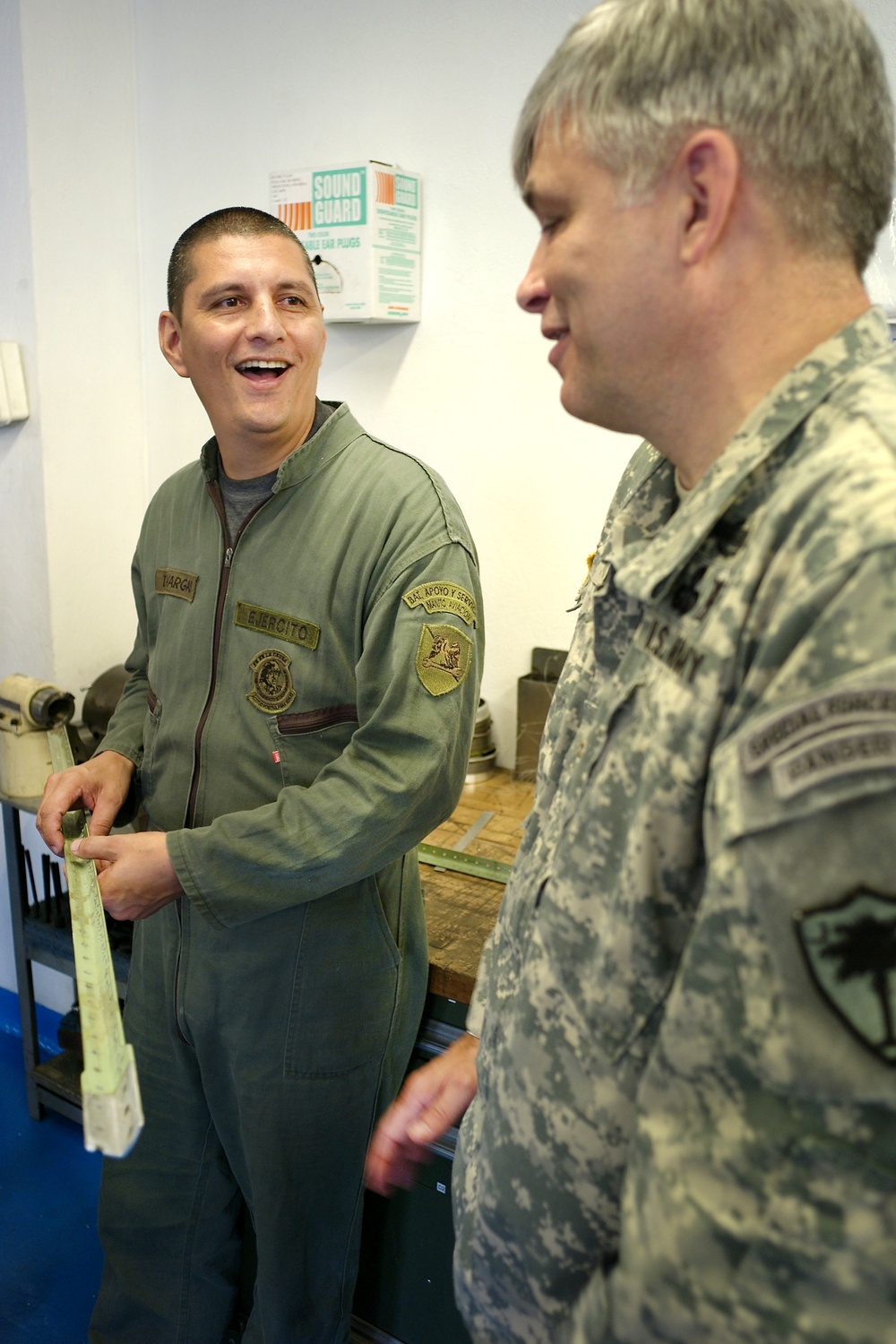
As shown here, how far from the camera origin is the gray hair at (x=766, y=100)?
579 millimetres

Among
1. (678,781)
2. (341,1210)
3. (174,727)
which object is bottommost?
(341,1210)

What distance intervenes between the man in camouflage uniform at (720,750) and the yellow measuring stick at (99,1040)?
282 millimetres

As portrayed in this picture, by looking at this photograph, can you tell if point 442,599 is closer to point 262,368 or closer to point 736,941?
point 262,368

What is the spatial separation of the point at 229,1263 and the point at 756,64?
1.79 metres

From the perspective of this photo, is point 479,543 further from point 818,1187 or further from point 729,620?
point 818,1187

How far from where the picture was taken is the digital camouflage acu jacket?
0.48m

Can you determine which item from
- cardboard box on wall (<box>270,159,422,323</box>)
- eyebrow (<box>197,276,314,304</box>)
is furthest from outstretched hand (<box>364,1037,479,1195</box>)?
cardboard box on wall (<box>270,159,422,323</box>)

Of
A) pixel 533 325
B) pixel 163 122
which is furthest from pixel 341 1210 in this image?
pixel 163 122

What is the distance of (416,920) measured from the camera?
1.44 m

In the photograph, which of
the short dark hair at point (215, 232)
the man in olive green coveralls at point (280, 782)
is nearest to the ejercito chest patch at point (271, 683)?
the man in olive green coveralls at point (280, 782)

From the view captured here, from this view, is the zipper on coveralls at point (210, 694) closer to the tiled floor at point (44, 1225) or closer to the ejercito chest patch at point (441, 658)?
the ejercito chest patch at point (441, 658)

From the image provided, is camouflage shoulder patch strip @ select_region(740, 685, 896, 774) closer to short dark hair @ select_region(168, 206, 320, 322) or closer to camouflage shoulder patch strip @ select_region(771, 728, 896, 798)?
camouflage shoulder patch strip @ select_region(771, 728, 896, 798)

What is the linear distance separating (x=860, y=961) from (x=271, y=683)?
961mm

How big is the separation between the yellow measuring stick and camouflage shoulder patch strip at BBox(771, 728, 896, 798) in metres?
0.50
